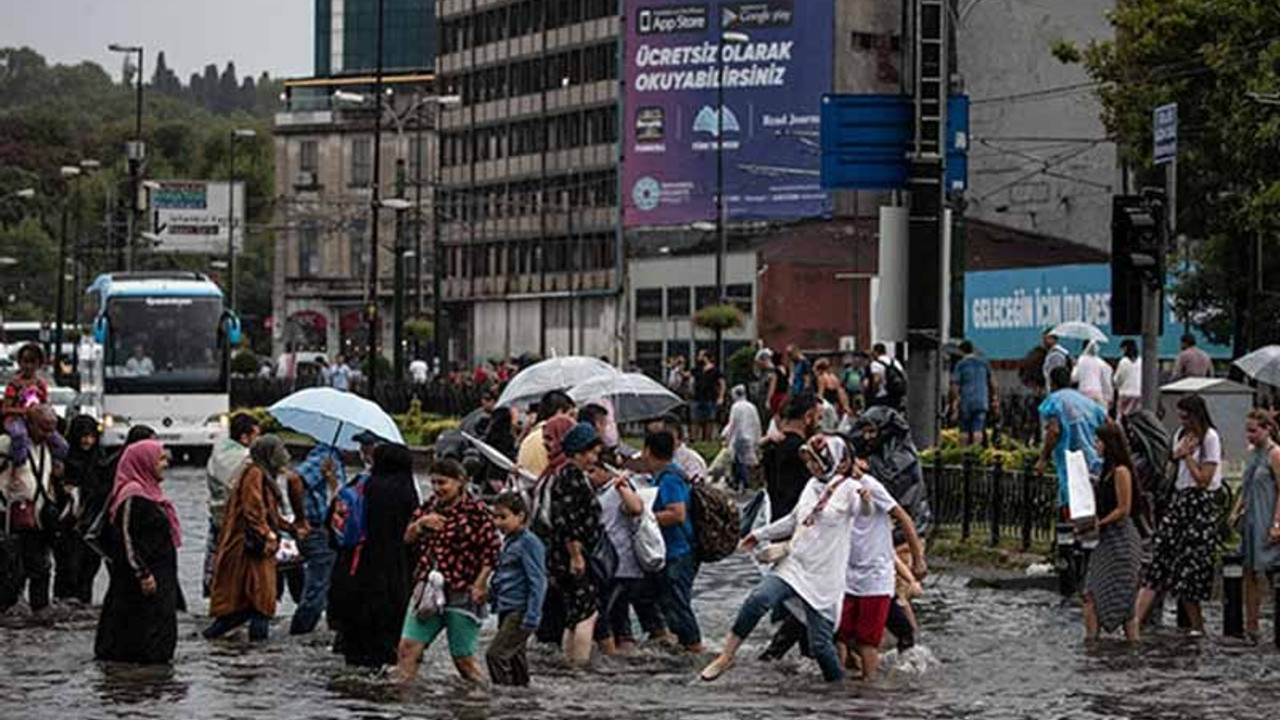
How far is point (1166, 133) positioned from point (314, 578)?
840 centimetres

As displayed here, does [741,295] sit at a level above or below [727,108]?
below

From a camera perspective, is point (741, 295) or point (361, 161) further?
point (361, 161)

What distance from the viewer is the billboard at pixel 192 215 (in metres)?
127

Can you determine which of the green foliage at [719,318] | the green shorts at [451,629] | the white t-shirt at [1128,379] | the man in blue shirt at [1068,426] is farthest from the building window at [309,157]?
the green shorts at [451,629]

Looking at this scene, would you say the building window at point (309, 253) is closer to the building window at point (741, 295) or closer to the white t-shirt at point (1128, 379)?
the building window at point (741, 295)

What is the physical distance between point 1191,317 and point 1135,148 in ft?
42.7

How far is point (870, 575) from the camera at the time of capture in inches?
696

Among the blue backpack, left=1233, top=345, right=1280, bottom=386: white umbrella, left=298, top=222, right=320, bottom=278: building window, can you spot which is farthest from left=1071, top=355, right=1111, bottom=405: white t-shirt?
left=298, top=222, right=320, bottom=278: building window

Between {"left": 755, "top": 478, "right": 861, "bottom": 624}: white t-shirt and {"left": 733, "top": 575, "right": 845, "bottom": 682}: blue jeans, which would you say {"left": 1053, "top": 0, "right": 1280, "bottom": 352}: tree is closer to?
{"left": 733, "top": 575, "right": 845, "bottom": 682}: blue jeans

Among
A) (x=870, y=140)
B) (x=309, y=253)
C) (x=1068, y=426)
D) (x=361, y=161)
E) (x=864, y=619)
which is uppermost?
(x=361, y=161)

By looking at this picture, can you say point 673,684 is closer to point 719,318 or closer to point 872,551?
point 872,551

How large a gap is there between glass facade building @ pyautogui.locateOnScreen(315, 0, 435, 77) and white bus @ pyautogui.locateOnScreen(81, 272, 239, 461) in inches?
4067

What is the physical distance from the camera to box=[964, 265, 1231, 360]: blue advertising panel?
201 ft

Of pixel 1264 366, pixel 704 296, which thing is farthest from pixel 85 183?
pixel 1264 366
